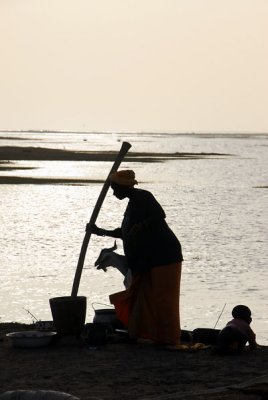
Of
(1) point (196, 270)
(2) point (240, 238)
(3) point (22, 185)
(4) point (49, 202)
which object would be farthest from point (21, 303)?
(3) point (22, 185)

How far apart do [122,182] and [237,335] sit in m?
1.52

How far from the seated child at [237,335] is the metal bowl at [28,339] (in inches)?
57.3

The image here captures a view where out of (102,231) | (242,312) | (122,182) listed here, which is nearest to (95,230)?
(102,231)

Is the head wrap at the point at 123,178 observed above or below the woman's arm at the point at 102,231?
above

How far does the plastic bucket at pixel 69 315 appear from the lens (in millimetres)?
9000

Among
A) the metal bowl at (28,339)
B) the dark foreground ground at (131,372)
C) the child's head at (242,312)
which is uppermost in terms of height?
the child's head at (242,312)

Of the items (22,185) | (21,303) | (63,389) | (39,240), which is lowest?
(63,389)

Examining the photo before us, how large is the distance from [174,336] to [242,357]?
65cm

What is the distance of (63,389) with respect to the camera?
23.7 feet

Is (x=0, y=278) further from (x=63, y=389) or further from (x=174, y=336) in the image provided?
(x=63, y=389)

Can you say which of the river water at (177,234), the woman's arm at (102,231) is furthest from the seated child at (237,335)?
the river water at (177,234)

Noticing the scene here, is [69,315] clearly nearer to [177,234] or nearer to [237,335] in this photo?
[237,335]

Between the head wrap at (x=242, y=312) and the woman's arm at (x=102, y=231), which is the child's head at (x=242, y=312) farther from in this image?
the woman's arm at (x=102, y=231)

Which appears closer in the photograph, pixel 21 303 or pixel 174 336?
pixel 174 336
